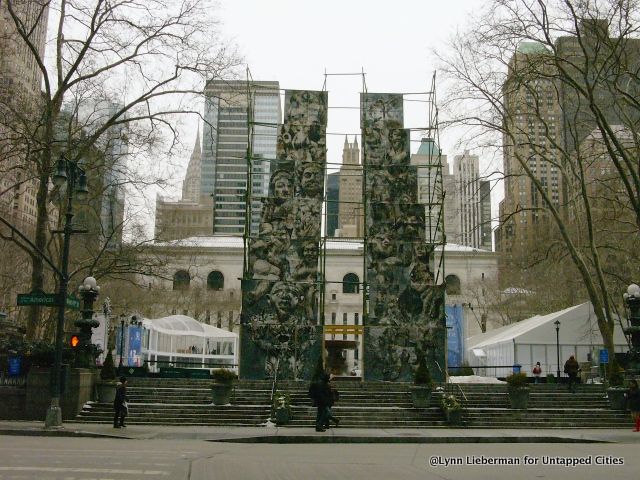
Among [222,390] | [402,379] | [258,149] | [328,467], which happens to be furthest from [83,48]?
[258,149]

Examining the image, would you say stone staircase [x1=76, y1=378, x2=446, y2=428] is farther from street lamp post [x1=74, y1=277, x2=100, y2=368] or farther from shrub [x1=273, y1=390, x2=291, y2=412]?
street lamp post [x1=74, y1=277, x2=100, y2=368]

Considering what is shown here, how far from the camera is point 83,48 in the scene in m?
28.2

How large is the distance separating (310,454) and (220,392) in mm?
9985

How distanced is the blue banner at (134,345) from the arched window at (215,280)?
36.2 meters

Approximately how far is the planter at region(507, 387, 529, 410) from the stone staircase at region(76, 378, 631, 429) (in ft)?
1.01

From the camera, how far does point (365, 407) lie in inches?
965

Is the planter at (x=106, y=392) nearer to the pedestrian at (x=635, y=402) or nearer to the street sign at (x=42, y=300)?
the street sign at (x=42, y=300)

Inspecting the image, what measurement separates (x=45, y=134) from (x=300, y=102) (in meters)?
12.6

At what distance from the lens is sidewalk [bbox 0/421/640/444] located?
747 inches

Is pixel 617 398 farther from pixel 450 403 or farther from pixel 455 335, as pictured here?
pixel 455 335

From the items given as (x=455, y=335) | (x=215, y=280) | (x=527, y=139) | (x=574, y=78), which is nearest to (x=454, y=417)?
(x=574, y=78)

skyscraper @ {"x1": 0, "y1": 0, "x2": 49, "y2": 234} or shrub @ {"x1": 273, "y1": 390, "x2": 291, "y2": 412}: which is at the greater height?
skyscraper @ {"x1": 0, "y1": 0, "x2": 49, "y2": 234}

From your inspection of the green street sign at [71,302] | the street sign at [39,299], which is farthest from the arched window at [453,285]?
the street sign at [39,299]

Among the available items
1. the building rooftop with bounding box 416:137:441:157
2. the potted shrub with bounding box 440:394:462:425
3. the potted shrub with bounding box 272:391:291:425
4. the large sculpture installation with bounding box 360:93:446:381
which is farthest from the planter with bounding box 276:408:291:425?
the building rooftop with bounding box 416:137:441:157
